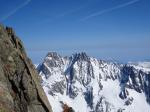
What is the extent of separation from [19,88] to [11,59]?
8.71 ft

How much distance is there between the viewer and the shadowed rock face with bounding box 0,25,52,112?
2919 centimetres

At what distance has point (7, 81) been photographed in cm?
2947

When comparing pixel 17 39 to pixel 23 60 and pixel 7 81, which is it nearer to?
pixel 23 60

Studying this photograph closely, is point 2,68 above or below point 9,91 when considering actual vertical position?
above

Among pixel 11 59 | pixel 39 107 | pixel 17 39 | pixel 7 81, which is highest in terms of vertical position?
pixel 17 39

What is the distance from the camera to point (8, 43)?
31078mm

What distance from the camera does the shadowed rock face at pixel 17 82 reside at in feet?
95.8

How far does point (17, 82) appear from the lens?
29.8 m

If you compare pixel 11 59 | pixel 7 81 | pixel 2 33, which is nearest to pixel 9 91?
pixel 7 81

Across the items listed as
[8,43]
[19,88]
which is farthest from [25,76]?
[8,43]

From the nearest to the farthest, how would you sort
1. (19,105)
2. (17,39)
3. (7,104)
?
(7,104) < (19,105) < (17,39)

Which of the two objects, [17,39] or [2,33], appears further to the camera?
[17,39]

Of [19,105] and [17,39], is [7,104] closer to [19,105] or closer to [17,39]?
[19,105]

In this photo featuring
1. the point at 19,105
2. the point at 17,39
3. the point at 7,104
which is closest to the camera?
the point at 7,104
